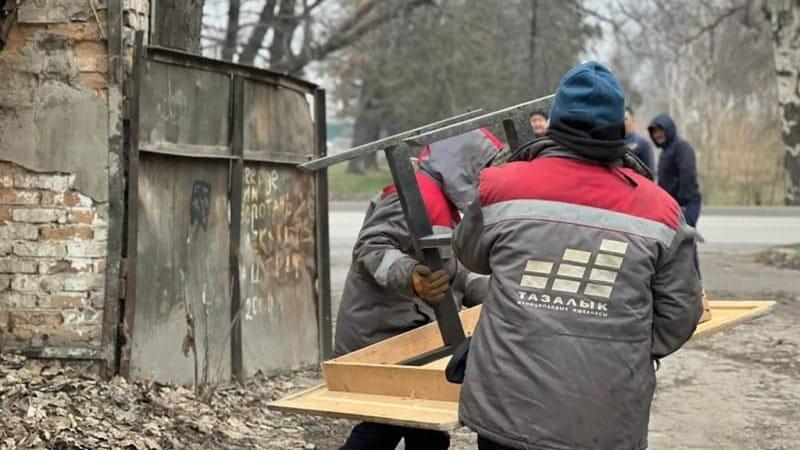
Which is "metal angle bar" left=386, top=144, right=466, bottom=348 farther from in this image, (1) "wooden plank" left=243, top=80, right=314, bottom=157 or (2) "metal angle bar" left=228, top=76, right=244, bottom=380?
(1) "wooden plank" left=243, top=80, right=314, bottom=157

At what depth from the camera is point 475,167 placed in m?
4.13

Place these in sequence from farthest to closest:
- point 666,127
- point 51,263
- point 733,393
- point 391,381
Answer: point 666,127
point 733,393
point 51,263
point 391,381

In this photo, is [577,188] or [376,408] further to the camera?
[376,408]

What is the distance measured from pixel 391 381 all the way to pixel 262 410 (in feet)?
9.40

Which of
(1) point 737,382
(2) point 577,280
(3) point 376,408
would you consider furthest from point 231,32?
(2) point 577,280

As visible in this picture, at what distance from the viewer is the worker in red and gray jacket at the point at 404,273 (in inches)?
154

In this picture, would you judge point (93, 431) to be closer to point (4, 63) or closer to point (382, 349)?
point (382, 349)

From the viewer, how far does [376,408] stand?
363 centimetres

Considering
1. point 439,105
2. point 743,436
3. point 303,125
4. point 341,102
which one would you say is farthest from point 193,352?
point 341,102

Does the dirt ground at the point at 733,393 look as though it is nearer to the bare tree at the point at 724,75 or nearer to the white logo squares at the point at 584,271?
the white logo squares at the point at 584,271

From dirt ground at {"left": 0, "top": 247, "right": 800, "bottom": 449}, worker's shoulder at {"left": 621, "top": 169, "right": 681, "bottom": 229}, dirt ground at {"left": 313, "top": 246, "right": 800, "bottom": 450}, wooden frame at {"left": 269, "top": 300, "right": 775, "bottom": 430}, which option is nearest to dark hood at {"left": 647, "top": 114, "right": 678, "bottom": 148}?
dirt ground at {"left": 313, "top": 246, "right": 800, "bottom": 450}

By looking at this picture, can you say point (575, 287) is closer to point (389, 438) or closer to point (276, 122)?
point (389, 438)

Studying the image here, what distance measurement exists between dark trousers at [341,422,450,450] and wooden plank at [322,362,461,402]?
0.40 m

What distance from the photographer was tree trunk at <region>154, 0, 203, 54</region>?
24.9ft
